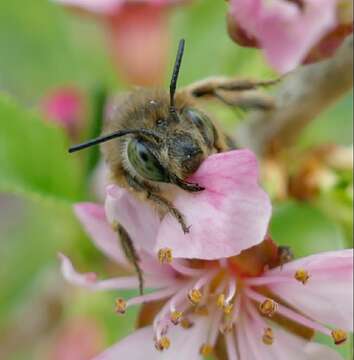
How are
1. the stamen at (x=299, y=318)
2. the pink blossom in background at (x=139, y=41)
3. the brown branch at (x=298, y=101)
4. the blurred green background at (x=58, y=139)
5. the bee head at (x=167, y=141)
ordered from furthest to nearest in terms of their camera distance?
the pink blossom in background at (x=139, y=41), the blurred green background at (x=58, y=139), the brown branch at (x=298, y=101), the stamen at (x=299, y=318), the bee head at (x=167, y=141)

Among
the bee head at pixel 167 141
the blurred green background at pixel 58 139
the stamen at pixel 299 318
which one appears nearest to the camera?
the bee head at pixel 167 141

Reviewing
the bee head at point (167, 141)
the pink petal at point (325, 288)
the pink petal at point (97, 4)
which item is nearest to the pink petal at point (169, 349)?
the pink petal at point (325, 288)

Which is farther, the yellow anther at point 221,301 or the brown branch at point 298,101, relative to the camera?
the brown branch at point 298,101

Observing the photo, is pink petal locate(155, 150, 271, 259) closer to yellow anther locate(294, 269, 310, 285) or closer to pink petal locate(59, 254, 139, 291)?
yellow anther locate(294, 269, 310, 285)

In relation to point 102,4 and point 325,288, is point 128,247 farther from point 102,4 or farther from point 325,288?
point 102,4

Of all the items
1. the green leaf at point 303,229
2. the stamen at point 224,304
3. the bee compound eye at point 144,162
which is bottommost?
the green leaf at point 303,229

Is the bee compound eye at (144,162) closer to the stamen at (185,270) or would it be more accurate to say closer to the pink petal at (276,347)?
the stamen at (185,270)

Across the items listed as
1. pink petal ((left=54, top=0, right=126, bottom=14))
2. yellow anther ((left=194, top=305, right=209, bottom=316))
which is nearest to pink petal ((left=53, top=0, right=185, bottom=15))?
pink petal ((left=54, top=0, right=126, bottom=14))
